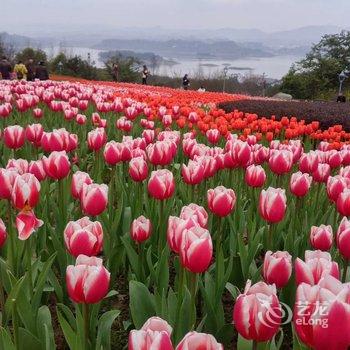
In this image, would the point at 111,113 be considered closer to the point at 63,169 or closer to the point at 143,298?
the point at 63,169

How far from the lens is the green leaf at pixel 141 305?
2.23 m

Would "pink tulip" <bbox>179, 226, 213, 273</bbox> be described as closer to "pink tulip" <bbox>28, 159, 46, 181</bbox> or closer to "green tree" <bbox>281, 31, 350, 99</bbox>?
"pink tulip" <bbox>28, 159, 46, 181</bbox>

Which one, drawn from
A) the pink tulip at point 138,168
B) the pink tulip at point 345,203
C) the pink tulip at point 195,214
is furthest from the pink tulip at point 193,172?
the pink tulip at point 195,214

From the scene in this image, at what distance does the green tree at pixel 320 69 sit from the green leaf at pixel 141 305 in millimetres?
41711

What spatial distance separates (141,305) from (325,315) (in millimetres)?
1187

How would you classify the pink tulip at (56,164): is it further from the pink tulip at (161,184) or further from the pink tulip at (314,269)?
the pink tulip at (314,269)

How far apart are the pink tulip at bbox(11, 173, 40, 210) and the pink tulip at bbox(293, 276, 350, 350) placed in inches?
53.3

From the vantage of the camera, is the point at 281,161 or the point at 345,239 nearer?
the point at 345,239

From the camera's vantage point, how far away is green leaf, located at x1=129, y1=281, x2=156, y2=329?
7.31 ft

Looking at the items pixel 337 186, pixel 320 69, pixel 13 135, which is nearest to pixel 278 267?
pixel 337 186

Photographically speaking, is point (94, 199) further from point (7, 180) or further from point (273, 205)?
point (273, 205)

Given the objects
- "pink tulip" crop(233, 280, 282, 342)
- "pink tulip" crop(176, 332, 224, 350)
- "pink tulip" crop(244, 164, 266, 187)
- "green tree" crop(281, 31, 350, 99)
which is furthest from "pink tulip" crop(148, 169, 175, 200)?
"green tree" crop(281, 31, 350, 99)

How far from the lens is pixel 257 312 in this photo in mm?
1376

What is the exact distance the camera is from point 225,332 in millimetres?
2295
